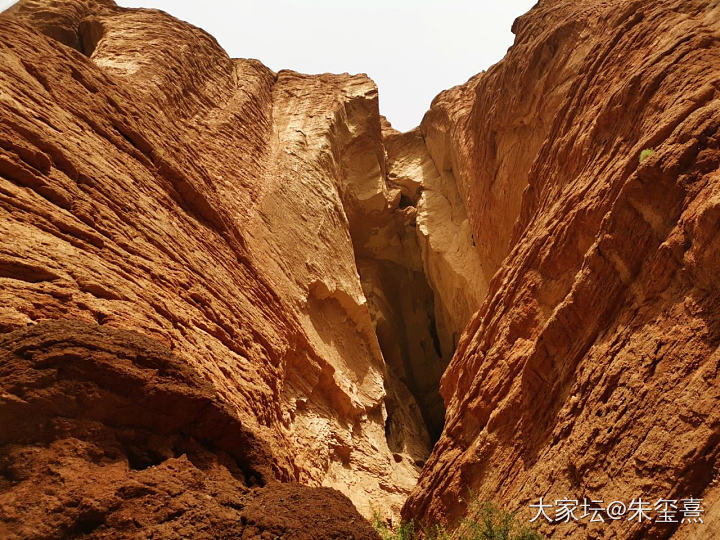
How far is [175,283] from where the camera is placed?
30.0ft

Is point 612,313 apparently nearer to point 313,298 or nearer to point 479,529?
point 479,529

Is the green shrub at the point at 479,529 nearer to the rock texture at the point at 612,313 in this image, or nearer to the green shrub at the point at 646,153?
the rock texture at the point at 612,313

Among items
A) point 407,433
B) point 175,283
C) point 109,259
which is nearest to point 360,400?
point 407,433

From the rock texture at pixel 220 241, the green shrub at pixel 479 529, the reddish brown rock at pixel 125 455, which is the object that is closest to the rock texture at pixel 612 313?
the green shrub at pixel 479 529

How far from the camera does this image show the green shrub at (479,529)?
7.65 m

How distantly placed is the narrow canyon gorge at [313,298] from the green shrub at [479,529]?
239mm

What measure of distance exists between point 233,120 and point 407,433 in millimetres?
11755

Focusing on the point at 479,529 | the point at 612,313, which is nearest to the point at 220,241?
the point at 479,529

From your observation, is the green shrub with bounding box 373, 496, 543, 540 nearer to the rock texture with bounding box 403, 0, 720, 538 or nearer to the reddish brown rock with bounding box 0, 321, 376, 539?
the rock texture with bounding box 403, 0, 720, 538

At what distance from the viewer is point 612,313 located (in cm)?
830

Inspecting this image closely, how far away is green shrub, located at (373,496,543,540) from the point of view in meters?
7.65

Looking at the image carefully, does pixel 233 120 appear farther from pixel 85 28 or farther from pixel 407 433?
pixel 407 433

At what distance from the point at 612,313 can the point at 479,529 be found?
3843mm

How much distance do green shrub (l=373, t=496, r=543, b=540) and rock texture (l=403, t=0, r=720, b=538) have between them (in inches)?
9.4
